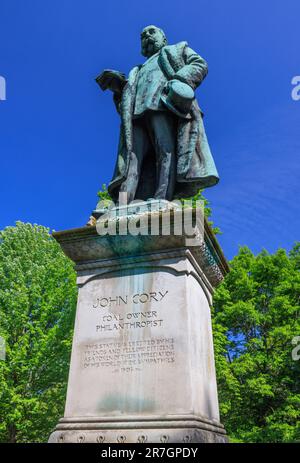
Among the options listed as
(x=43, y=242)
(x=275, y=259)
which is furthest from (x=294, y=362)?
(x=43, y=242)

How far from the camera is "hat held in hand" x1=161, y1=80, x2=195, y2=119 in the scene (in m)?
5.68

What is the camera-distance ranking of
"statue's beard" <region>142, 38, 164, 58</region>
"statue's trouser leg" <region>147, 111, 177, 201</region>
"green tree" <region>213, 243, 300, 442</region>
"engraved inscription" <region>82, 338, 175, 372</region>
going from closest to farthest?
"engraved inscription" <region>82, 338, 175, 372</region> → "statue's trouser leg" <region>147, 111, 177, 201</region> → "statue's beard" <region>142, 38, 164, 58</region> → "green tree" <region>213, 243, 300, 442</region>

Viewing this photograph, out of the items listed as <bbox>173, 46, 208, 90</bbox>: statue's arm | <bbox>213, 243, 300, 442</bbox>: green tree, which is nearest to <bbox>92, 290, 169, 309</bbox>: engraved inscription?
<bbox>173, 46, 208, 90</bbox>: statue's arm

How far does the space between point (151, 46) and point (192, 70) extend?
1.32 meters

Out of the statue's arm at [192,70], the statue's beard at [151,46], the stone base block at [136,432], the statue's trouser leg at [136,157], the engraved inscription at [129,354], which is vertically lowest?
the stone base block at [136,432]

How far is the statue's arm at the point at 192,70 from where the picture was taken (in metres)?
6.01

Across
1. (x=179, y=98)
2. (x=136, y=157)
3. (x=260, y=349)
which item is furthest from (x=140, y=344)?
(x=260, y=349)

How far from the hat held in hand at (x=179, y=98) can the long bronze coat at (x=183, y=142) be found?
0.66 ft

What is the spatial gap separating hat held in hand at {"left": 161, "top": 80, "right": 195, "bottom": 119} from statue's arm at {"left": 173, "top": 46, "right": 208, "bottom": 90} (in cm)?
Result: 18

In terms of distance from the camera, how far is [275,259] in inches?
921

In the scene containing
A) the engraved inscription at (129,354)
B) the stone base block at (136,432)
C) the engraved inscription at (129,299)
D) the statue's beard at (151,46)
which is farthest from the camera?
the statue's beard at (151,46)

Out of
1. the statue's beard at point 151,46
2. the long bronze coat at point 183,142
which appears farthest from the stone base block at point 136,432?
the statue's beard at point 151,46

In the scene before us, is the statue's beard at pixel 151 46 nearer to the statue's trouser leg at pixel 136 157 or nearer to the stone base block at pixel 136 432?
the statue's trouser leg at pixel 136 157

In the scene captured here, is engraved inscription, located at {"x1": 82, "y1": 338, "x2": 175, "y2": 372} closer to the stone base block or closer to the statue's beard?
the stone base block
